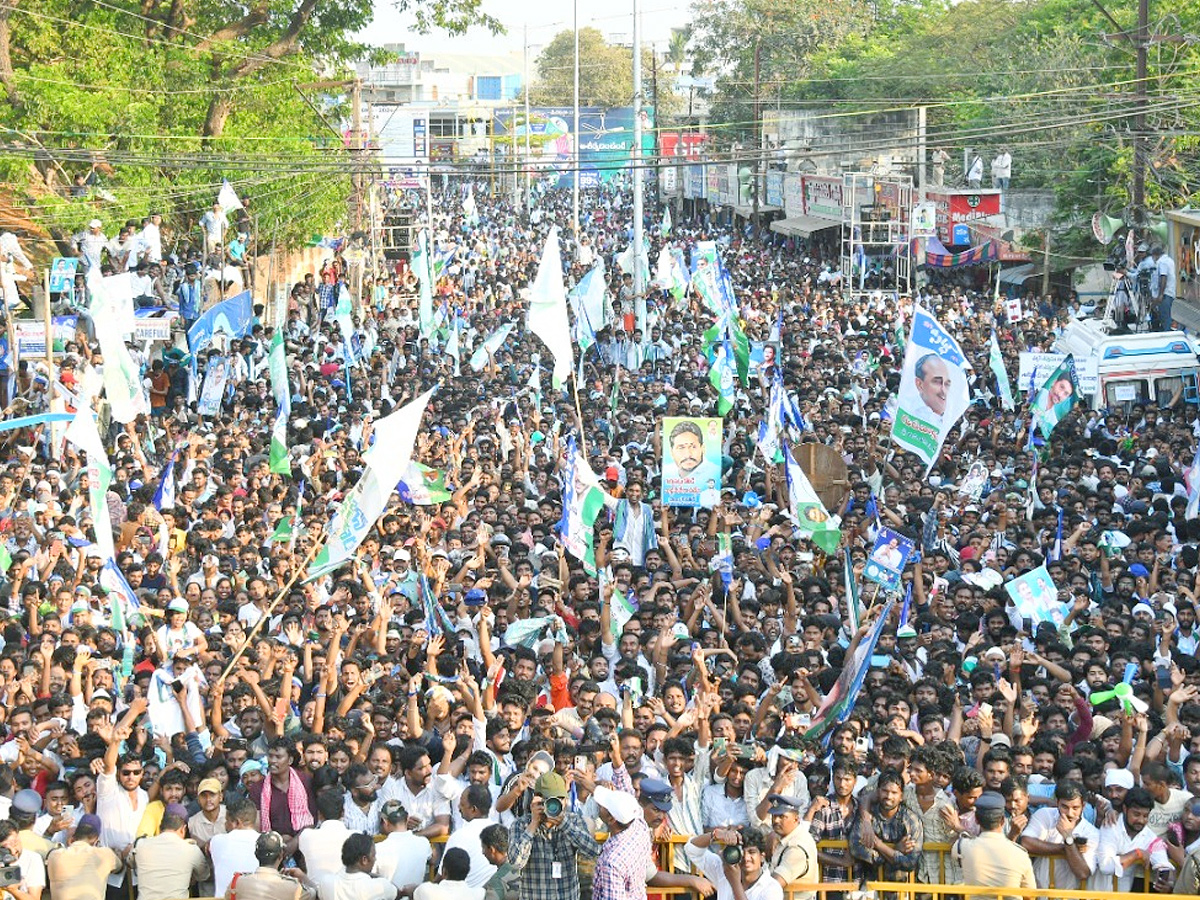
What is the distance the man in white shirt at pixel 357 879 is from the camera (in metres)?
6.68

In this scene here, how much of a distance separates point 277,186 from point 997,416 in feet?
52.7

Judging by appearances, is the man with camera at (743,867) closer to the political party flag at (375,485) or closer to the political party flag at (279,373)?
the political party flag at (375,485)

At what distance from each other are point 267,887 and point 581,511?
19.5ft

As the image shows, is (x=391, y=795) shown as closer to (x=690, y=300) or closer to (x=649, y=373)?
(x=649, y=373)

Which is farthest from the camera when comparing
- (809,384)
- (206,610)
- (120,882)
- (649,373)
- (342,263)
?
(342,263)

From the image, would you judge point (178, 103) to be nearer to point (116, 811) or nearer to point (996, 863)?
point (116, 811)

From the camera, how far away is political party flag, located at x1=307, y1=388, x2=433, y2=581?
36.6ft

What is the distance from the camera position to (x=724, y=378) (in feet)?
59.0

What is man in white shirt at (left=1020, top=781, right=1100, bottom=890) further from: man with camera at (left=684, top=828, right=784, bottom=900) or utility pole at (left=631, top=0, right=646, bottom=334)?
utility pole at (left=631, top=0, right=646, bottom=334)

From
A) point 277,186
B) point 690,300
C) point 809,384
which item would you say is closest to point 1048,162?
point 690,300

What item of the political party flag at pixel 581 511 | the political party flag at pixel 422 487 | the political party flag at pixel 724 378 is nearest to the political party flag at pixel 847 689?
the political party flag at pixel 581 511

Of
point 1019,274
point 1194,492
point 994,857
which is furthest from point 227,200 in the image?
point 994,857

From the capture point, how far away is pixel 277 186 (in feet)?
101

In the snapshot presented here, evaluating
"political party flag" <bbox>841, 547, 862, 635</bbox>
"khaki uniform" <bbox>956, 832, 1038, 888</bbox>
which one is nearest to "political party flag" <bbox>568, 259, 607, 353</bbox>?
"political party flag" <bbox>841, 547, 862, 635</bbox>
